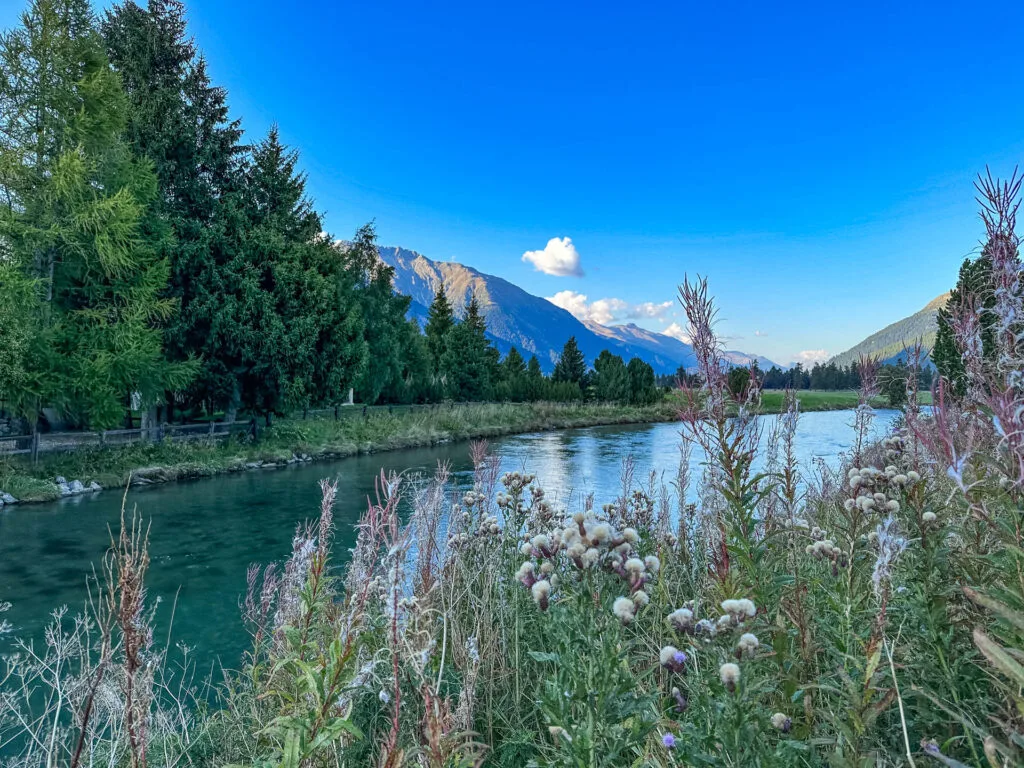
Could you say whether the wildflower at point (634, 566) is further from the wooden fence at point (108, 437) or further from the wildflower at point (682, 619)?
the wooden fence at point (108, 437)

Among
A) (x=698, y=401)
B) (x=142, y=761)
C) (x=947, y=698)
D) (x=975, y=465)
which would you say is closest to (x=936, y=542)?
(x=975, y=465)

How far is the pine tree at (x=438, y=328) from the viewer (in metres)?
42.2

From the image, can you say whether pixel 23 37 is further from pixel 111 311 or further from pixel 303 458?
pixel 303 458

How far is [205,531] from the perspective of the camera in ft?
34.4

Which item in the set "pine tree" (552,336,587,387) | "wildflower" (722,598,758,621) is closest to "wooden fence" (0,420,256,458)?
"wildflower" (722,598,758,621)

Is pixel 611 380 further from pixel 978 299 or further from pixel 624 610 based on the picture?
pixel 624 610

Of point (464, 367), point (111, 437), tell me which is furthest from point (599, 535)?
point (464, 367)

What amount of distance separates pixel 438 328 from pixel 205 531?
3702cm

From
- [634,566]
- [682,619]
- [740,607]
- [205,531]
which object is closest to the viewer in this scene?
[740,607]

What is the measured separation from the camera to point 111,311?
15.2m

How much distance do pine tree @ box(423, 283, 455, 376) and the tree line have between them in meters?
13.2

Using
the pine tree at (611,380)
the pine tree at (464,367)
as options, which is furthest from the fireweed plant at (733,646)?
the pine tree at (611,380)

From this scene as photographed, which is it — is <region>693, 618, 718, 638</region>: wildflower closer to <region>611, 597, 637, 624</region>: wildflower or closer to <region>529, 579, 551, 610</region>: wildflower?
<region>611, 597, 637, 624</region>: wildflower

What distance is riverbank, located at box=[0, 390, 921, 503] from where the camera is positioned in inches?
518
